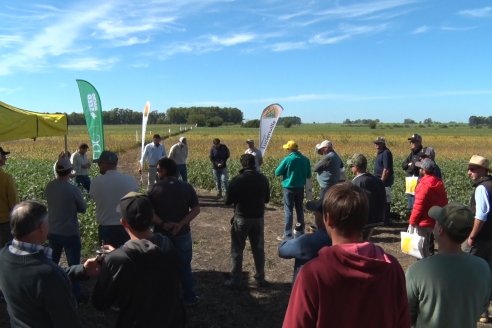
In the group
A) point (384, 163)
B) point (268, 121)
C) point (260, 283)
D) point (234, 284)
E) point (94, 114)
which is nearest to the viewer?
point (234, 284)

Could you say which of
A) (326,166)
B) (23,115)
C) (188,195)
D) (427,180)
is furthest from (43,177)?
(427,180)

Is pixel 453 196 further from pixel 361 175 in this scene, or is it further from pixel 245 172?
pixel 245 172

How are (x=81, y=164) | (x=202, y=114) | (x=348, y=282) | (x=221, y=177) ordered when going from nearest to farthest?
1. (x=348, y=282)
2. (x=81, y=164)
3. (x=221, y=177)
4. (x=202, y=114)

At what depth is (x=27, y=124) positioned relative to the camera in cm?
691

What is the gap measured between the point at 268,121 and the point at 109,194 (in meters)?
8.23

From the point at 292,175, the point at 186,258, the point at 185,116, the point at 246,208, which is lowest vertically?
the point at 186,258

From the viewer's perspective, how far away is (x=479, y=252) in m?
4.84

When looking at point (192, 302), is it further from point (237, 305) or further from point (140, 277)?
point (140, 277)

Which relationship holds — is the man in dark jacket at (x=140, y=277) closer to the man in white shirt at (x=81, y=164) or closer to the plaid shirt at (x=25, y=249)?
the plaid shirt at (x=25, y=249)

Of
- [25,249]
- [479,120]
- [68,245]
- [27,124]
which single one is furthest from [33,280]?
[479,120]

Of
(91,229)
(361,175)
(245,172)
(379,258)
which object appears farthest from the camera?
(91,229)

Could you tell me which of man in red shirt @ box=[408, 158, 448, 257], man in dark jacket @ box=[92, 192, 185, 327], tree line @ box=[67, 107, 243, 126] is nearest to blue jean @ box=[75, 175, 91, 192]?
man in red shirt @ box=[408, 158, 448, 257]

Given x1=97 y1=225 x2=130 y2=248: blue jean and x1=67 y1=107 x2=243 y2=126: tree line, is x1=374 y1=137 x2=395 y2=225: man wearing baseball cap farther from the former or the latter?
x1=67 y1=107 x2=243 y2=126: tree line

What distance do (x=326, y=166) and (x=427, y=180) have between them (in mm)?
2578
